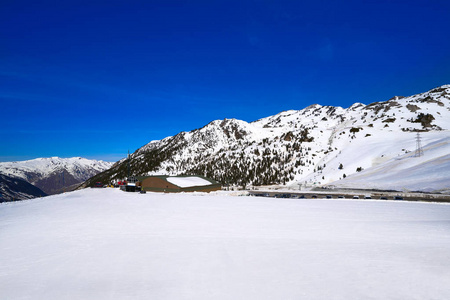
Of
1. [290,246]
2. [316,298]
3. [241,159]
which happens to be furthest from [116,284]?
[241,159]

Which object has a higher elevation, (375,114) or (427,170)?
(375,114)

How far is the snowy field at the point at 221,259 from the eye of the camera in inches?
415

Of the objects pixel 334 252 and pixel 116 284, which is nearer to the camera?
pixel 116 284

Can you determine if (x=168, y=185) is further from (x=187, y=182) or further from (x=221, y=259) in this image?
(x=221, y=259)

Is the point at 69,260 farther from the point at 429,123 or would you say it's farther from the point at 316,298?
the point at 429,123

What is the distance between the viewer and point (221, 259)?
13.9 metres

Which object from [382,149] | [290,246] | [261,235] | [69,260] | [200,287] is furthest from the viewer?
[382,149]

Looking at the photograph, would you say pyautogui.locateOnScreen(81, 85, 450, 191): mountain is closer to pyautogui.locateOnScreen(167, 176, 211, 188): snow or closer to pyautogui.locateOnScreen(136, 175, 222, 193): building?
pyautogui.locateOnScreen(167, 176, 211, 188): snow

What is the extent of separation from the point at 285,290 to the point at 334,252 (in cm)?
600

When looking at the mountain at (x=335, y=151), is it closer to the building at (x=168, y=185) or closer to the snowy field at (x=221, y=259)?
the building at (x=168, y=185)

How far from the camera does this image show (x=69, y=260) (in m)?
13.7

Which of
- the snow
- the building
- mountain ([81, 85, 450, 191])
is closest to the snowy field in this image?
the building

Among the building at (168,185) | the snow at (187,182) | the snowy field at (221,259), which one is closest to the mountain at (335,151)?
the snow at (187,182)

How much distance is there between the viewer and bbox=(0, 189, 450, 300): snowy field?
415 inches
